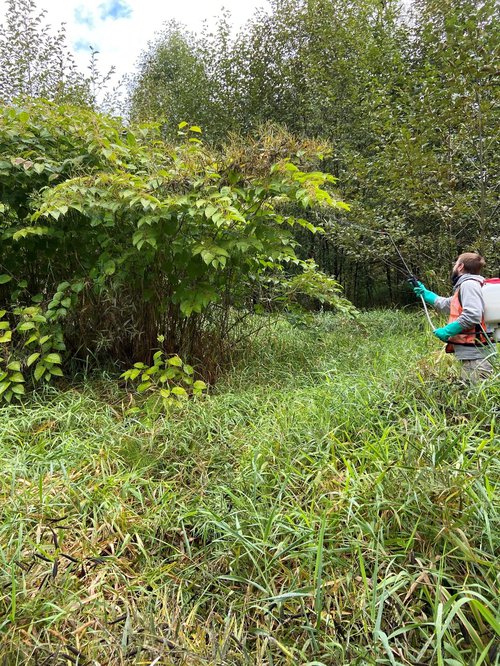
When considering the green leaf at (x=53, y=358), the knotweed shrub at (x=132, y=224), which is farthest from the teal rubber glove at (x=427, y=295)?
the green leaf at (x=53, y=358)

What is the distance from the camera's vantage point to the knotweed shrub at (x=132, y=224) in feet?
8.41

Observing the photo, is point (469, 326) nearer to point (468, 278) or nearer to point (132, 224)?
point (468, 278)

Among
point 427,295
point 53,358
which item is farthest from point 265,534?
point 427,295

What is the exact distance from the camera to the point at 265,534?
53.3 inches

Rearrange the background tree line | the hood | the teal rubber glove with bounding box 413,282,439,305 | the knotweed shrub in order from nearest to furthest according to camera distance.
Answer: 1. the hood
2. the knotweed shrub
3. the teal rubber glove with bounding box 413,282,439,305
4. the background tree line

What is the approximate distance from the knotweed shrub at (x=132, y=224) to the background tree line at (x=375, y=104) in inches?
27.5

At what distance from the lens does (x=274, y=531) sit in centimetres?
142

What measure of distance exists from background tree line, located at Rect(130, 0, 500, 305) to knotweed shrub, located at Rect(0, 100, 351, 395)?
27.5 inches

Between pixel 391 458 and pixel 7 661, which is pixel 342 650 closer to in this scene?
pixel 391 458

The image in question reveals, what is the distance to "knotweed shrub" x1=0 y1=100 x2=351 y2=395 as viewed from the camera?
256 cm

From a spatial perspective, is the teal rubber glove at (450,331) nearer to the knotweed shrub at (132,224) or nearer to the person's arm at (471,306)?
the person's arm at (471,306)

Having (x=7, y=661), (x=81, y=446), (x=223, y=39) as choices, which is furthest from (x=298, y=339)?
(x=223, y=39)

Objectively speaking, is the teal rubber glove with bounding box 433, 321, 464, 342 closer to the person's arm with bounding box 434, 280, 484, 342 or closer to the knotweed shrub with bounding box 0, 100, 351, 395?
the person's arm with bounding box 434, 280, 484, 342

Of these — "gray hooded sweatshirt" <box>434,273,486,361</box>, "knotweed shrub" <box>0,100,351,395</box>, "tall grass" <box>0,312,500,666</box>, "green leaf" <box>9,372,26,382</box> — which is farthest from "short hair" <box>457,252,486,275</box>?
"green leaf" <box>9,372,26,382</box>
